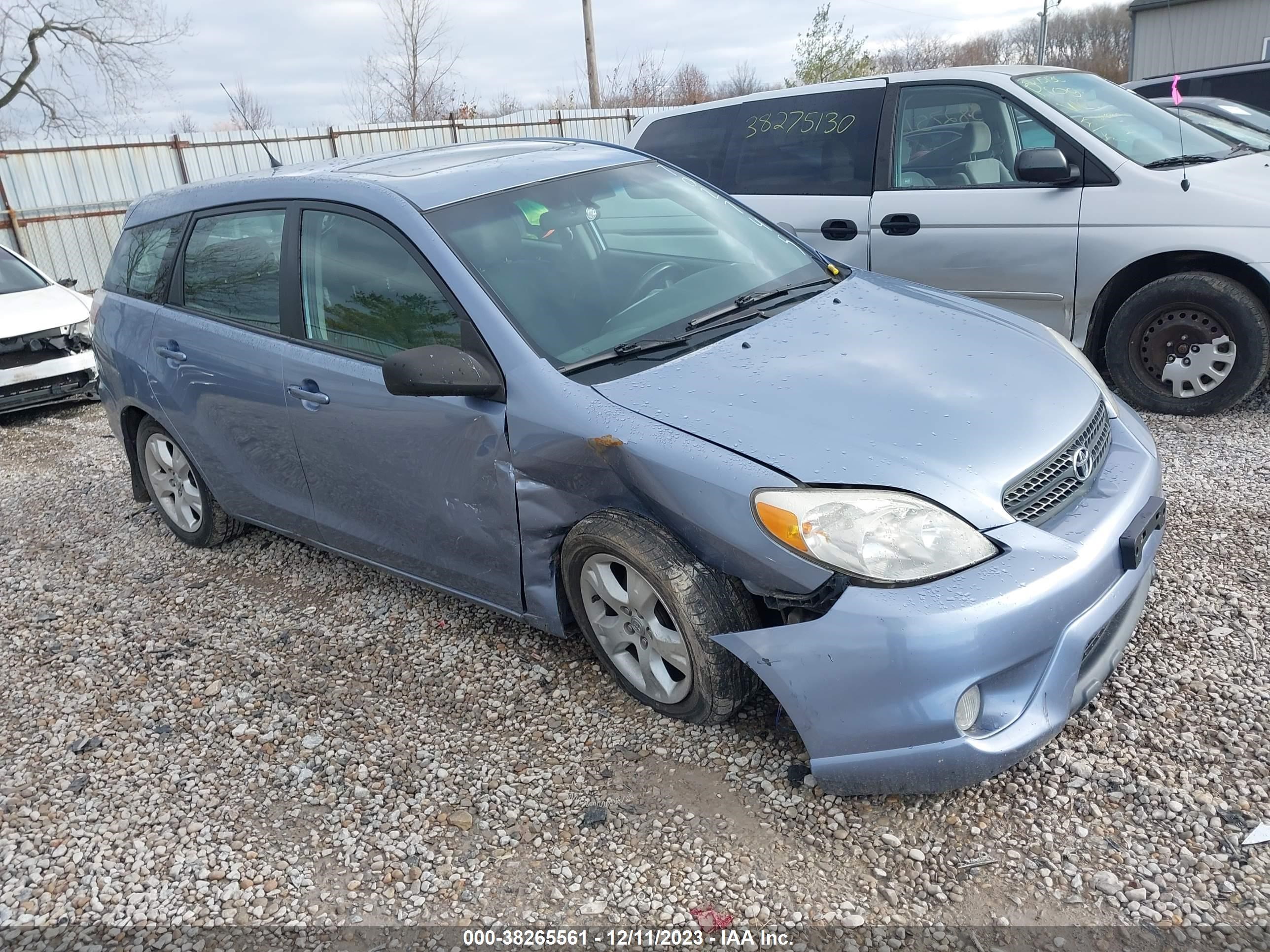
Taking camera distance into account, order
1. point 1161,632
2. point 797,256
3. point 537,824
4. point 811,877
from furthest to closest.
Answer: point 797,256 → point 1161,632 → point 537,824 → point 811,877

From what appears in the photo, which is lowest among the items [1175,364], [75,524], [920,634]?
[75,524]

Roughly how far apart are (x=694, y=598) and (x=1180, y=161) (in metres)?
4.24

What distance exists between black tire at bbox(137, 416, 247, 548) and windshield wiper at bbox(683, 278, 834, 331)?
8.47ft

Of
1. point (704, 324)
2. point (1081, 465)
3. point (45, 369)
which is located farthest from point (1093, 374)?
point (45, 369)

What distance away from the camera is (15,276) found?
8578 millimetres

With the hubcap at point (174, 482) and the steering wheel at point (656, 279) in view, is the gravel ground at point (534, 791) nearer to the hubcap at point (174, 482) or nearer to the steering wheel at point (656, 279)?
the hubcap at point (174, 482)

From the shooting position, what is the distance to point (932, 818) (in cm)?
255

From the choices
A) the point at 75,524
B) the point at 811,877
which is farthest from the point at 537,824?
the point at 75,524

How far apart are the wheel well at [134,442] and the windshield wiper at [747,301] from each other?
2.97 metres

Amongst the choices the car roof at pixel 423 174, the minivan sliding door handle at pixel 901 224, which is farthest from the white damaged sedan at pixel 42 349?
the minivan sliding door handle at pixel 901 224

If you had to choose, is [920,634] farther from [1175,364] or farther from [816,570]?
[1175,364]

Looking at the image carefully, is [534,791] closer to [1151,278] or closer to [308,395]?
[308,395]

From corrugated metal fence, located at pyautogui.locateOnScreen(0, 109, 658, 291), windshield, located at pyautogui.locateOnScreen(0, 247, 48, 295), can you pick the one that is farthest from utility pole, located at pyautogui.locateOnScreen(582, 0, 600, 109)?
windshield, located at pyautogui.locateOnScreen(0, 247, 48, 295)

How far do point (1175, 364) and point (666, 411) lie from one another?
3.68m
